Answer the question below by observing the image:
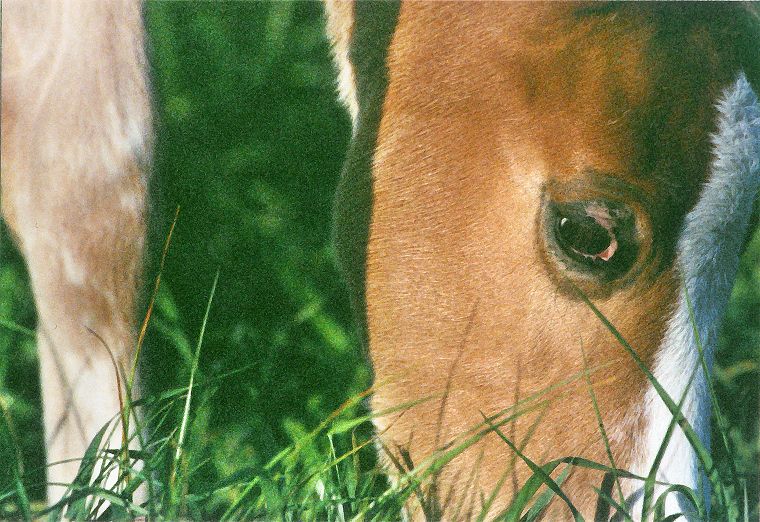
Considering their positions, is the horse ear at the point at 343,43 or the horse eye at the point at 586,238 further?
the horse ear at the point at 343,43

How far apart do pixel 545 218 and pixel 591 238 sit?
3.2 inches

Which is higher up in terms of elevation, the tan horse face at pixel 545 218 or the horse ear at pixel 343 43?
the horse ear at pixel 343 43

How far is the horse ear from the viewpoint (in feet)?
6.19

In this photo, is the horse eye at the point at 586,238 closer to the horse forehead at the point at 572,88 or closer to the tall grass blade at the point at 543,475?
the horse forehead at the point at 572,88

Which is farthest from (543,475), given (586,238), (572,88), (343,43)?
(343,43)

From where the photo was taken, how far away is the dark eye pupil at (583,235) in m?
1.56

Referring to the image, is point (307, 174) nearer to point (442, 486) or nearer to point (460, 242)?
point (460, 242)

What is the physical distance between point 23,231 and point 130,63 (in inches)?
13.5

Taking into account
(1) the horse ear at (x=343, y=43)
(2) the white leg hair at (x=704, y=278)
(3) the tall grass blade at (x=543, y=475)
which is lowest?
(3) the tall grass blade at (x=543, y=475)

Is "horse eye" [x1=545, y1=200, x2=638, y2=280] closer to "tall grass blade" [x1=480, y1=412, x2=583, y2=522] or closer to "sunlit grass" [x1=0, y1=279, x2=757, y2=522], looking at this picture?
"sunlit grass" [x1=0, y1=279, x2=757, y2=522]

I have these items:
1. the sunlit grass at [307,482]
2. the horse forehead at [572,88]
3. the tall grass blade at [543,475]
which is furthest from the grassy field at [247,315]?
the horse forehead at [572,88]

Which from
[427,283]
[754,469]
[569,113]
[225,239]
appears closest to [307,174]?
[225,239]

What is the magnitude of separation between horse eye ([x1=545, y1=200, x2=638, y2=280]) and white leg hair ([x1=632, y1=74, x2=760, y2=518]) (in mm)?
88

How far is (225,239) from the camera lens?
88.4 inches
